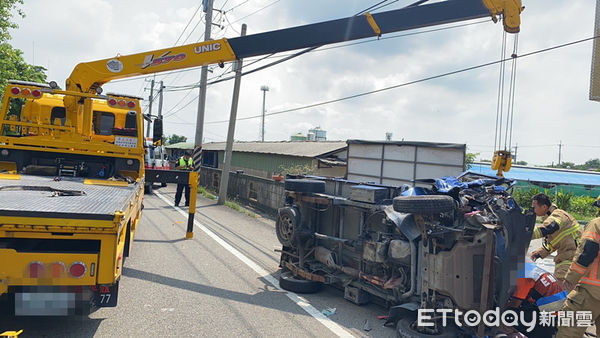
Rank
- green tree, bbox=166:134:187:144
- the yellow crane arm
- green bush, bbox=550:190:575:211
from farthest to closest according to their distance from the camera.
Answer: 1. green tree, bbox=166:134:187:144
2. green bush, bbox=550:190:575:211
3. the yellow crane arm

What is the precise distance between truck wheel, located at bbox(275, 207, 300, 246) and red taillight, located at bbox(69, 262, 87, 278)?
10.6 feet

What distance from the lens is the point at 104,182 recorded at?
6047 mm

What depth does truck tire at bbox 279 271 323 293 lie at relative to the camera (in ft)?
19.5

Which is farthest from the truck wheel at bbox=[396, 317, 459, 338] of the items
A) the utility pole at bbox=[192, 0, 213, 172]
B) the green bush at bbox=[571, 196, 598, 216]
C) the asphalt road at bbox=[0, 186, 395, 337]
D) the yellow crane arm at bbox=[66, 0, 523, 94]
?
the green bush at bbox=[571, 196, 598, 216]

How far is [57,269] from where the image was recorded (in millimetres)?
3592

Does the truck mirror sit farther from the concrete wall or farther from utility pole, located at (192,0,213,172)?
utility pole, located at (192,0,213,172)

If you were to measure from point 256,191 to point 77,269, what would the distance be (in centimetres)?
1206

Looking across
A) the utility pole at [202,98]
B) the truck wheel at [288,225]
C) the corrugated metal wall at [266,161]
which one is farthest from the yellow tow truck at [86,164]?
the corrugated metal wall at [266,161]

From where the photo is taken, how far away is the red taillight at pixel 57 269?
141 inches

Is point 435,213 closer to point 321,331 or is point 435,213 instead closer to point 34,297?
point 321,331

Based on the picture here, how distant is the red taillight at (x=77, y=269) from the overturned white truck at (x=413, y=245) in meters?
3.14

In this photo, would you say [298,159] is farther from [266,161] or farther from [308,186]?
[308,186]

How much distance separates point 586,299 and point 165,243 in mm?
7471

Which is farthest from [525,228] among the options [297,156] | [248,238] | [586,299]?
[297,156]
